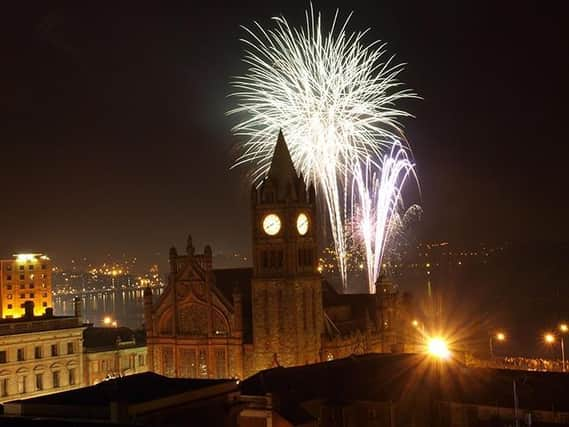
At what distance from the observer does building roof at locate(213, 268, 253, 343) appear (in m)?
81.8

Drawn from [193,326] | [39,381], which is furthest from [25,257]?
[193,326]

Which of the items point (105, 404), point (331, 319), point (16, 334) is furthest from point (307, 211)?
point (105, 404)

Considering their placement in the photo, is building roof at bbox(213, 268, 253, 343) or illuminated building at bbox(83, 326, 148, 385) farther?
illuminated building at bbox(83, 326, 148, 385)

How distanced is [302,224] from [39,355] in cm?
2824

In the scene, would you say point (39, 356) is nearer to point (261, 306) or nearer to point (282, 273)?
point (261, 306)

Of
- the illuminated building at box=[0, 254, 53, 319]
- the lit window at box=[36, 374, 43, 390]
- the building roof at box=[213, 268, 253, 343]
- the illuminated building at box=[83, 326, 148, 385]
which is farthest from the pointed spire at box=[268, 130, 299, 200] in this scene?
the illuminated building at box=[0, 254, 53, 319]

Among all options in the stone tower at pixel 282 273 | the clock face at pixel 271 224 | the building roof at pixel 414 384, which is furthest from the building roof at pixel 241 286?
the building roof at pixel 414 384

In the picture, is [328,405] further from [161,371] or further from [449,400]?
[161,371]

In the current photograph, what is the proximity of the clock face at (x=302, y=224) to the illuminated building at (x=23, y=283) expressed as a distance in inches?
3660

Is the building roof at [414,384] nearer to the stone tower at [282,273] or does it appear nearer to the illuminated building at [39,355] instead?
the stone tower at [282,273]

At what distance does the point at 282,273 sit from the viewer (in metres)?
80.3

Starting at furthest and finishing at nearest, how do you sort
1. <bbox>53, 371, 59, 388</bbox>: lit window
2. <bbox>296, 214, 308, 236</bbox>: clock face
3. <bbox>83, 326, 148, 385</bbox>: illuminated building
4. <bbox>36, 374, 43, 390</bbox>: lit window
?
<bbox>83, 326, 148, 385</bbox>: illuminated building, <bbox>53, 371, 59, 388</bbox>: lit window, <bbox>36, 374, 43, 390</bbox>: lit window, <bbox>296, 214, 308, 236</bbox>: clock face

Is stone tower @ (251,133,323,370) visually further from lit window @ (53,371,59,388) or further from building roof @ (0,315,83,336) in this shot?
building roof @ (0,315,83,336)

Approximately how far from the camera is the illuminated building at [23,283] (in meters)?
168
